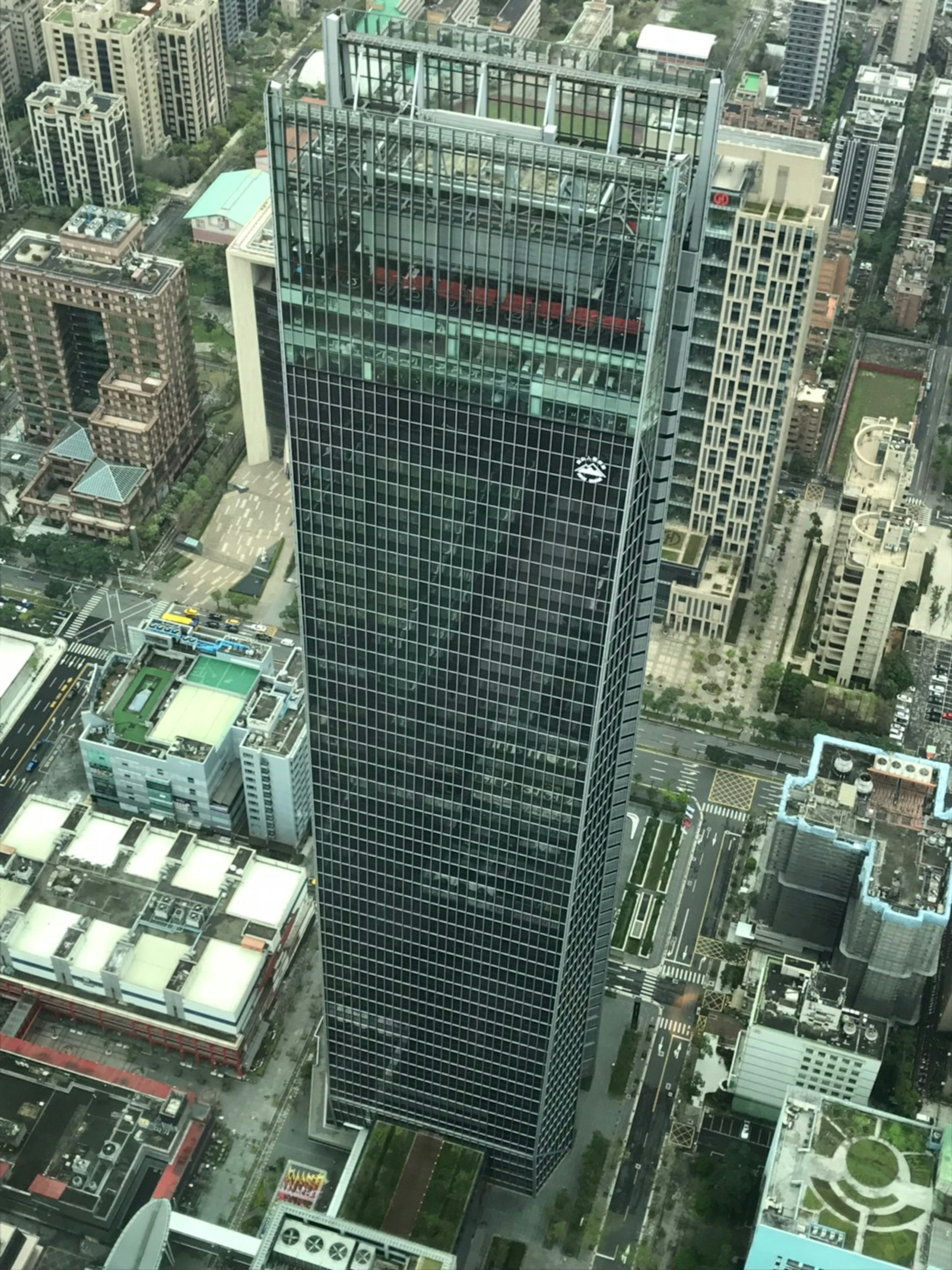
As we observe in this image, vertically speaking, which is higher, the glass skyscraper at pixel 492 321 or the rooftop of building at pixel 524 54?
the rooftop of building at pixel 524 54

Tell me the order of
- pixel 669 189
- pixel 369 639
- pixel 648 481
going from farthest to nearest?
pixel 369 639, pixel 648 481, pixel 669 189

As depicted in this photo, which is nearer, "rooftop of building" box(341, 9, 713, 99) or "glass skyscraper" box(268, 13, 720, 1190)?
"glass skyscraper" box(268, 13, 720, 1190)

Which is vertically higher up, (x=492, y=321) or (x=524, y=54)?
(x=524, y=54)

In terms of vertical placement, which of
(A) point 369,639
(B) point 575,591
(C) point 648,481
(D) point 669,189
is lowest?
(A) point 369,639

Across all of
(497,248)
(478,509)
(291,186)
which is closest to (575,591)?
(478,509)

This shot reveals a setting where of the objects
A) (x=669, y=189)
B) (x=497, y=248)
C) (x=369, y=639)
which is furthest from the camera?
(x=369, y=639)

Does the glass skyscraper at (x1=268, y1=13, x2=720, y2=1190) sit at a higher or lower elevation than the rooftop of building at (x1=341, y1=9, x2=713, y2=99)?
lower

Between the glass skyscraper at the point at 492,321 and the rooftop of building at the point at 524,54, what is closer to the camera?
the glass skyscraper at the point at 492,321

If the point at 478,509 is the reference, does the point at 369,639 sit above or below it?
below

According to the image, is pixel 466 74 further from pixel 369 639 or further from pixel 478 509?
pixel 369 639

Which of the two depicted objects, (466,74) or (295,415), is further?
(295,415)

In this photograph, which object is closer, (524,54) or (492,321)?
(524,54)
